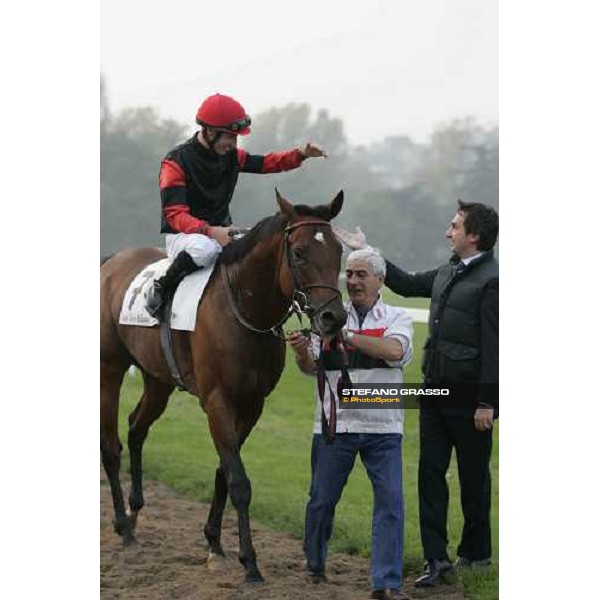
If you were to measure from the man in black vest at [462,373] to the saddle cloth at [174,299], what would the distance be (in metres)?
1.05

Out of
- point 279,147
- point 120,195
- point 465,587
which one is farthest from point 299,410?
point 465,587

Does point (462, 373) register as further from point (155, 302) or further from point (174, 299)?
point (155, 302)

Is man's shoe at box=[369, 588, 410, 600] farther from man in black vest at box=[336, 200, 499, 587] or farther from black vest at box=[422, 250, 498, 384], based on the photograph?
black vest at box=[422, 250, 498, 384]

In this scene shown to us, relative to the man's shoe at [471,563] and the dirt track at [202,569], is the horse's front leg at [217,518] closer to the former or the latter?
the dirt track at [202,569]

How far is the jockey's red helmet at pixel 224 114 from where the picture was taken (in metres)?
5.95

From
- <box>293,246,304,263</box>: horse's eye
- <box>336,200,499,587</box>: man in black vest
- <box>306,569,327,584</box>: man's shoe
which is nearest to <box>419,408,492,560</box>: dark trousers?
<box>336,200,499,587</box>: man in black vest

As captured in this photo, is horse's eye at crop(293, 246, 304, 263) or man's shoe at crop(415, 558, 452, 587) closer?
horse's eye at crop(293, 246, 304, 263)

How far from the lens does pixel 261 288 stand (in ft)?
19.2

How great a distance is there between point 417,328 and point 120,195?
2626mm

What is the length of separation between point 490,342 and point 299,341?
95cm

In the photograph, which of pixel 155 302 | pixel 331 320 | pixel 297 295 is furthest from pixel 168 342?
pixel 331 320

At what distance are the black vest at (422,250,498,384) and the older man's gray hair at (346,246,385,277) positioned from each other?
36 cm

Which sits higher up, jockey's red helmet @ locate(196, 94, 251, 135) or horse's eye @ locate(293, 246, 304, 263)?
jockey's red helmet @ locate(196, 94, 251, 135)

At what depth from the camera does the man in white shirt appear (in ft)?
18.2
